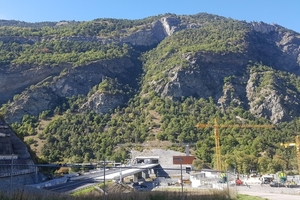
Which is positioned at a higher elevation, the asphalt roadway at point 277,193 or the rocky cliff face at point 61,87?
the rocky cliff face at point 61,87

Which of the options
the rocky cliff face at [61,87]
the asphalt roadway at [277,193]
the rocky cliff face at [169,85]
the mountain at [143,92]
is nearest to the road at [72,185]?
the asphalt roadway at [277,193]

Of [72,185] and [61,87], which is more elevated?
[61,87]

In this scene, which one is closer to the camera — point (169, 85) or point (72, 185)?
point (72, 185)

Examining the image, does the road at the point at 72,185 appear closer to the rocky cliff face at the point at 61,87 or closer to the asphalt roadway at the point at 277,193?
the asphalt roadway at the point at 277,193

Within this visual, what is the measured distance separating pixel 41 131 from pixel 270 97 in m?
79.5

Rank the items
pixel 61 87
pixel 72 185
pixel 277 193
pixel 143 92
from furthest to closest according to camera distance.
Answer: pixel 143 92
pixel 61 87
pixel 72 185
pixel 277 193

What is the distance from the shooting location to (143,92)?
132 meters

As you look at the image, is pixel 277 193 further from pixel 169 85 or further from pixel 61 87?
pixel 61 87

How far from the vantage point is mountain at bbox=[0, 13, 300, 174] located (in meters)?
95.2

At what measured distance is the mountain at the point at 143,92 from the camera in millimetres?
95188

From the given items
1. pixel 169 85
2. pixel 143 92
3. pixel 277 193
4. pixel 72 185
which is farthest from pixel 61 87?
pixel 277 193

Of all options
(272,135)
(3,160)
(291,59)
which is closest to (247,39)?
(291,59)

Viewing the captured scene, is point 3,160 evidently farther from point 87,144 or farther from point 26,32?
point 26,32

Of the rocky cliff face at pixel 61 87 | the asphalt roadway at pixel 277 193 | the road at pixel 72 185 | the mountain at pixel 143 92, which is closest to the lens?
the asphalt roadway at pixel 277 193
